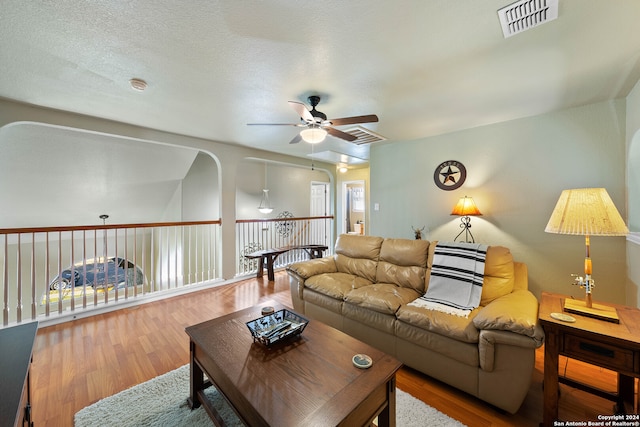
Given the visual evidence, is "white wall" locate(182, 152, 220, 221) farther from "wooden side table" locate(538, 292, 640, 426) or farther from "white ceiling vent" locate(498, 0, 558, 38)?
"wooden side table" locate(538, 292, 640, 426)

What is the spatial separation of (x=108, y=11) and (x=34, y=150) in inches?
131

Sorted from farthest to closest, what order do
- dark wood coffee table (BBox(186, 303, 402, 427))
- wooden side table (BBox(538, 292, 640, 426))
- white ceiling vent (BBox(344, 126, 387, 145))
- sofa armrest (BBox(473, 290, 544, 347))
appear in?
1. white ceiling vent (BBox(344, 126, 387, 145))
2. sofa armrest (BBox(473, 290, 544, 347))
3. wooden side table (BBox(538, 292, 640, 426))
4. dark wood coffee table (BBox(186, 303, 402, 427))

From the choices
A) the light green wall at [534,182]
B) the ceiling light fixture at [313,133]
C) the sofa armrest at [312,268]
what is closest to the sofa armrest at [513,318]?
the light green wall at [534,182]

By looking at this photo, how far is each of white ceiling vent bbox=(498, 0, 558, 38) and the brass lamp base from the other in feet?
5.65

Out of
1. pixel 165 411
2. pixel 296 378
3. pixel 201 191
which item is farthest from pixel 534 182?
pixel 201 191

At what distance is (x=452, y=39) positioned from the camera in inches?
64.2

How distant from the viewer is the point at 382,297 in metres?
2.16

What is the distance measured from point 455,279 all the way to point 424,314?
1.81ft

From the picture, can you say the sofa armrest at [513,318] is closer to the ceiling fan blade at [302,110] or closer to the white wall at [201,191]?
the ceiling fan blade at [302,110]

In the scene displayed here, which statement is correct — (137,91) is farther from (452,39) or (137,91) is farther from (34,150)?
(452,39)

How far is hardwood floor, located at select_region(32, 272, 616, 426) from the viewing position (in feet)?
5.25

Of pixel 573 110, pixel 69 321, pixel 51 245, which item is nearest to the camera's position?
pixel 573 110

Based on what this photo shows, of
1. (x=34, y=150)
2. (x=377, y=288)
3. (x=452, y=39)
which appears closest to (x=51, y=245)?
(x=34, y=150)

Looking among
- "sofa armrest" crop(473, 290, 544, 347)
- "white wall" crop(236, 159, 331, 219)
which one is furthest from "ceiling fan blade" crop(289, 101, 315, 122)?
"white wall" crop(236, 159, 331, 219)
